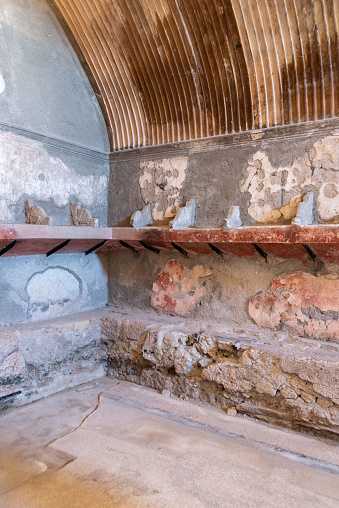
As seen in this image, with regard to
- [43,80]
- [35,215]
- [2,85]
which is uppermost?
[43,80]

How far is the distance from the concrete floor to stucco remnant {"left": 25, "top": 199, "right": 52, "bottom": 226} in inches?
68.8

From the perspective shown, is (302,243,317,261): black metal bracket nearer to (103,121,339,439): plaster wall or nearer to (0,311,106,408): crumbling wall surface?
(103,121,339,439): plaster wall

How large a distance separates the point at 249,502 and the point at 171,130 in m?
3.60

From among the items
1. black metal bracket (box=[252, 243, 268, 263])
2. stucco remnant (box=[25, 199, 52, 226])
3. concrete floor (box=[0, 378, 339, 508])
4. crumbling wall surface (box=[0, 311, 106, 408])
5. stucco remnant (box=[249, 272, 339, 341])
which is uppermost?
stucco remnant (box=[25, 199, 52, 226])

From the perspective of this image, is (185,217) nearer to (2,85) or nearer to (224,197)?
(224,197)

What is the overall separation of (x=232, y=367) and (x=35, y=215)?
7.90ft

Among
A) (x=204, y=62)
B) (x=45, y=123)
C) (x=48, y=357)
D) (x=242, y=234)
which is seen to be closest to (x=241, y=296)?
(x=242, y=234)

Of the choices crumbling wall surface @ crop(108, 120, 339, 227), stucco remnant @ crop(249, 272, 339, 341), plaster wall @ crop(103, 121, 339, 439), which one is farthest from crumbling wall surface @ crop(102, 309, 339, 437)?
crumbling wall surface @ crop(108, 120, 339, 227)

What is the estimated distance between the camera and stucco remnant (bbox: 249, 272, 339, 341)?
341 centimetres

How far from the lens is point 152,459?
8.80ft

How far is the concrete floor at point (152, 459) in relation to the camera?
2.30 m

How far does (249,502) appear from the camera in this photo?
2.27 meters

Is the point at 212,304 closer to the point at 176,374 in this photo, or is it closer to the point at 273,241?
the point at 176,374

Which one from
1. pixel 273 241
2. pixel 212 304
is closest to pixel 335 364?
pixel 273 241
